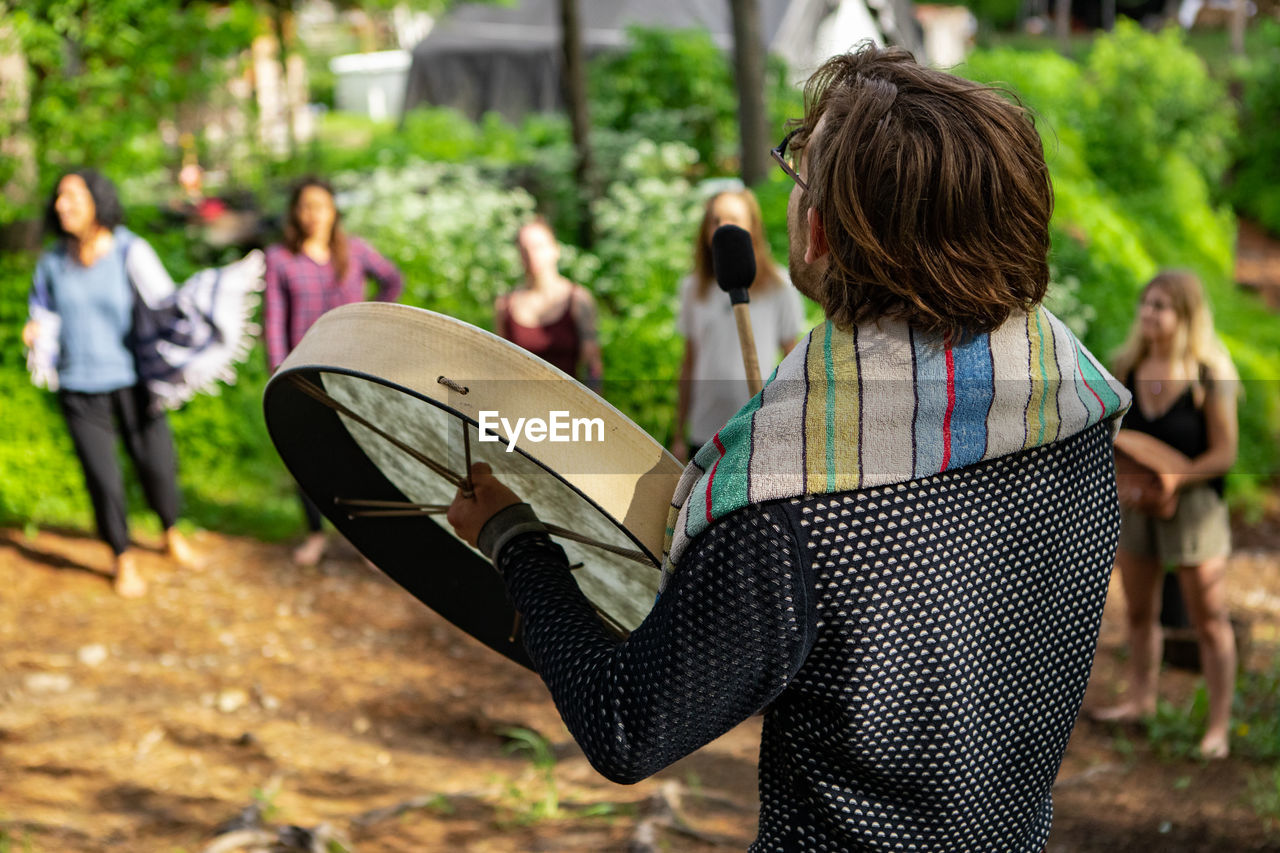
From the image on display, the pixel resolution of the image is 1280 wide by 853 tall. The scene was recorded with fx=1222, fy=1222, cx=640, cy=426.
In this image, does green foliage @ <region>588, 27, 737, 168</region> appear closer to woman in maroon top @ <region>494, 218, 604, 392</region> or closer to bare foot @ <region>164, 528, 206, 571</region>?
woman in maroon top @ <region>494, 218, 604, 392</region>

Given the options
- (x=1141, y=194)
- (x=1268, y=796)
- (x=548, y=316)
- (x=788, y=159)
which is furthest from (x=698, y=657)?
(x=1141, y=194)

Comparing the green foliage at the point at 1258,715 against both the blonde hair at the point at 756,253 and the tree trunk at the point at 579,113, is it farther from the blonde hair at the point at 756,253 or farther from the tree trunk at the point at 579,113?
the tree trunk at the point at 579,113

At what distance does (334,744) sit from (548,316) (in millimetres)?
2194

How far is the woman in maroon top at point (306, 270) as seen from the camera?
572 centimetres

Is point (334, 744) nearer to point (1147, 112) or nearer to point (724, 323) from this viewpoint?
point (724, 323)

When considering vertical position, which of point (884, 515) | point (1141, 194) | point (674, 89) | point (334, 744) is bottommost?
point (334, 744)

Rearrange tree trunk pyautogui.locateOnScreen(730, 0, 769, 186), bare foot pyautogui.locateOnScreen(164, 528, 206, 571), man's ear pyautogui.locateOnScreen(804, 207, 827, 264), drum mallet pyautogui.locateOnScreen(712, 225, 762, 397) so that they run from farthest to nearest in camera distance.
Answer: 1. tree trunk pyautogui.locateOnScreen(730, 0, 769, 186)
2. bare foot pyautogui.locateOnScreen(164, 528, 206, 571)
3. drum mallet pyautogui.locateOnScreen(712, 225, 762, 397)
4. man's ear pyautogui.locateOnScreen(804, 207, 827, 264)

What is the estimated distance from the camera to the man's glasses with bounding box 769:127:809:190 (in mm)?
1355

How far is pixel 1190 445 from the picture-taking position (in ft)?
14.1

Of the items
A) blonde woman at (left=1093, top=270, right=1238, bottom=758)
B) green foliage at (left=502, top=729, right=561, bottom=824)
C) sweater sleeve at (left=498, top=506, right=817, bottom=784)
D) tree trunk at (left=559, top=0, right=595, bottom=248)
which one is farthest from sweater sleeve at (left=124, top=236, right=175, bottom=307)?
tree trunk at (left=559, top=0, right=595, bottom=248)

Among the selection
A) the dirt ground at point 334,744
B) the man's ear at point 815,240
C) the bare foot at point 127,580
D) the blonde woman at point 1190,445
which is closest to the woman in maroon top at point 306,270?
the bare foot at point 127,580

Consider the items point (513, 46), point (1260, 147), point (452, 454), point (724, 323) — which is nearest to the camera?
point (452, 454)

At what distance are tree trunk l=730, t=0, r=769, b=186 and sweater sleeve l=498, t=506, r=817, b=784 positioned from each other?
7.49 m

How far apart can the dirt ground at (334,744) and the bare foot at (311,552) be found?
0.09 meters
